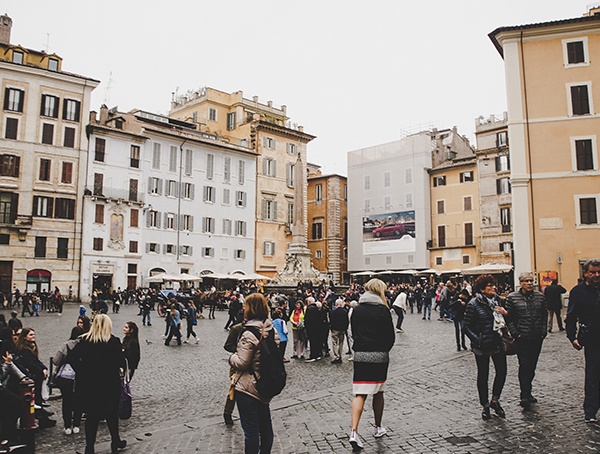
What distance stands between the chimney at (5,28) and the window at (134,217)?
15.6 metres

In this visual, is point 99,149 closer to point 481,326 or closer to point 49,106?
point 49,106

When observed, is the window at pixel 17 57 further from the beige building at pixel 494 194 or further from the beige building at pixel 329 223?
Answer: the beige building at pixel 494 194

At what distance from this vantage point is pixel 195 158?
4903cm

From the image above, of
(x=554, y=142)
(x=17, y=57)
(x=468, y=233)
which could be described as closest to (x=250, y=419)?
(x=554, y=142)

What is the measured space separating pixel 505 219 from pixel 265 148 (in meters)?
23.7

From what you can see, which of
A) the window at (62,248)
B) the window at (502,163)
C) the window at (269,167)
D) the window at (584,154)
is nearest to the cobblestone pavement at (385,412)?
the window at (584,154)

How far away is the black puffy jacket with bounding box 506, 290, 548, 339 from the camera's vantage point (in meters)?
6.79

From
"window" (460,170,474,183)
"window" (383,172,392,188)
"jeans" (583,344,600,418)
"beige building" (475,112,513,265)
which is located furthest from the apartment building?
"jeans" (583,344,600,418)

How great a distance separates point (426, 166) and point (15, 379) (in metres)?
51.4

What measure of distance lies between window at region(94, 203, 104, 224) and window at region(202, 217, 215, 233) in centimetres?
948

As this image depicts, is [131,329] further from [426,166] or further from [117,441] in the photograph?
[426,166]

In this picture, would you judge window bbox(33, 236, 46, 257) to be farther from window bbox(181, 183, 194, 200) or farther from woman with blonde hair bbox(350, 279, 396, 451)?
woman with blonde hair bbox(350, 279, 396, 451)

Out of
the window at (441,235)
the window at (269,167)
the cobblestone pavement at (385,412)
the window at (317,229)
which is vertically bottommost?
the cobblestone pavement at (385,412)

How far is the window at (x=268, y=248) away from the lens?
53.4 m
